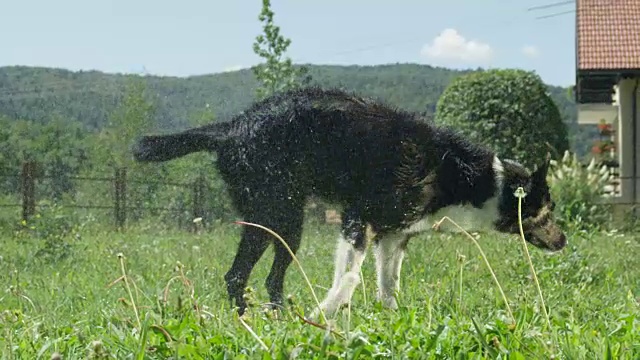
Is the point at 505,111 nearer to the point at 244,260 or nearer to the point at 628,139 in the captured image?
the point at 628,139

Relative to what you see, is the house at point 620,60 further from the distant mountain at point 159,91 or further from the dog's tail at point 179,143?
the dog's tail at point 179,143

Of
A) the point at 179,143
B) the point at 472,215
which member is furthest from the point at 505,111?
the point at 179,143

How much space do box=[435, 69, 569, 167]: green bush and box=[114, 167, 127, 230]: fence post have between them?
5622 millimetres

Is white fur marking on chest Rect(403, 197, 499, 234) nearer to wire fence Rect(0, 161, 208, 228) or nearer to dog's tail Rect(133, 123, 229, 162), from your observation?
dog's tail Rect(133, 123, 229, 162)

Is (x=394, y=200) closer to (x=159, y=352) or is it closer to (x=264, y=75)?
(x=159, y=352)

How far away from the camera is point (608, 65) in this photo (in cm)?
1628

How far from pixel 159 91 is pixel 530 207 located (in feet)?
40.6

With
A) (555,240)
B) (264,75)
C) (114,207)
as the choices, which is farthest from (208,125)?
(114,207)

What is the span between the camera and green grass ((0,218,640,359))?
3207mm

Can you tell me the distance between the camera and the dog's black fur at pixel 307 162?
651 cm

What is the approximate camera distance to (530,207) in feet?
23.2

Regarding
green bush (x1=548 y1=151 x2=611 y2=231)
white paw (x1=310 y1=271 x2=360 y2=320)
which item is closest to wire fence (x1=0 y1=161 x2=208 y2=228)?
green bush (x1=548 y1=151 x2=611 y2=231)

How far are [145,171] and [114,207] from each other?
1.52m

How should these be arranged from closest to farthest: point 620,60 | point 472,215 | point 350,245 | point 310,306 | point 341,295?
point 341,295, point 310,306, point 350,245, point 472,215, point 620,60
